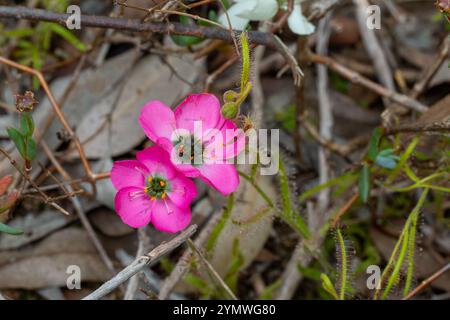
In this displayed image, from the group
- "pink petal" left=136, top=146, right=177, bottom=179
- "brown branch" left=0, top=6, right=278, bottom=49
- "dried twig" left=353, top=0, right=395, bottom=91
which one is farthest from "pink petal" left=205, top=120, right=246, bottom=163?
"dried twig" left=353, top=0, right=395, bottom=91

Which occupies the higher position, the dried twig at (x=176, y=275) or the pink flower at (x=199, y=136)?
the pink flower at (x=199, y=136)

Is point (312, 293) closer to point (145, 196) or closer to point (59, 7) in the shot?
point (145, 196)

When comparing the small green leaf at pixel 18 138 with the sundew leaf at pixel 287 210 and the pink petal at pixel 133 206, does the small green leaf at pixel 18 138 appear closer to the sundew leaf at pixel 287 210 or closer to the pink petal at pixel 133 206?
→ the pink petal at pixel 133 206

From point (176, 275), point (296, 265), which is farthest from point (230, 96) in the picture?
point (296, 265)

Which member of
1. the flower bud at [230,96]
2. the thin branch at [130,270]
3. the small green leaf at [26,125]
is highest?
the small green leaf at [26,125]

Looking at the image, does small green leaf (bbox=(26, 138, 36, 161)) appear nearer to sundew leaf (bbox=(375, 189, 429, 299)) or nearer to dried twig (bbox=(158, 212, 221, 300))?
dried twig (bbox=(158, 212, 221, 300))

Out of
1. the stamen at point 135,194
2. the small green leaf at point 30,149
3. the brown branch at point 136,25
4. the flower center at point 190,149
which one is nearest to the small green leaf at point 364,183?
the brown branch at point 136,25
